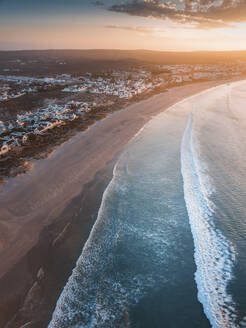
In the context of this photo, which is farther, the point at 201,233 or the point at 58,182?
the point at 58,182

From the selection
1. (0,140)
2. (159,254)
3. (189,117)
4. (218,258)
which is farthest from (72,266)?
(189,117)

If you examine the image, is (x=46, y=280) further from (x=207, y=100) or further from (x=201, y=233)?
(x=207, y=100)

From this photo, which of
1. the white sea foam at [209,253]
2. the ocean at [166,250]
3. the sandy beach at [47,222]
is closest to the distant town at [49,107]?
the sandy beach at [47,222]

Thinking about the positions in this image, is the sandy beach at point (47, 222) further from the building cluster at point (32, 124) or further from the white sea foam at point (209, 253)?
the white sea foam at point (209, 253)

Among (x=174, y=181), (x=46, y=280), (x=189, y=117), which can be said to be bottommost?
(x=46, y=280)

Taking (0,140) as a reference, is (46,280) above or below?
below

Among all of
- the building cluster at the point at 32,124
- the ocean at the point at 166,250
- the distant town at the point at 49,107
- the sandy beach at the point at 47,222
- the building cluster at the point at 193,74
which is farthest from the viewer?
the building cluster at the point at 193,74

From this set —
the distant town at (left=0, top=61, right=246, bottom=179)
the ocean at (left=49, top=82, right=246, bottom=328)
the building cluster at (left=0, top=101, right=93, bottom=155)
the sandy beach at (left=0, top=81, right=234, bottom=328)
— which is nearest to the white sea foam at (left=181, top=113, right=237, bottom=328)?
the ocean at (left=49, top=82, right=246, bottom=328)
